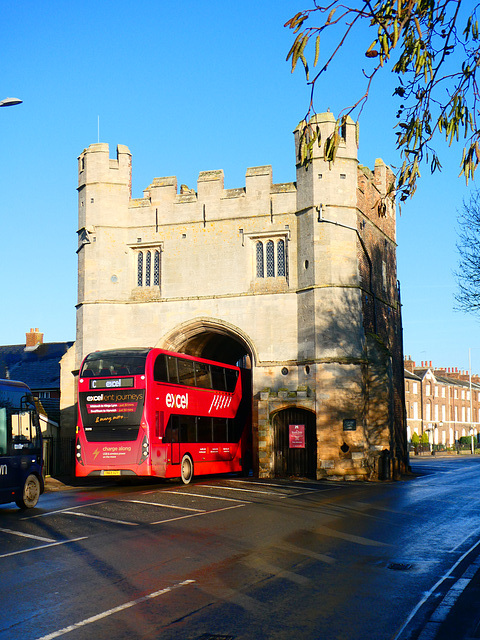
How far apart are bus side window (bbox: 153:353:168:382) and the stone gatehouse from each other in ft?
21.4

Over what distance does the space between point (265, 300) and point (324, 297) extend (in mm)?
2565

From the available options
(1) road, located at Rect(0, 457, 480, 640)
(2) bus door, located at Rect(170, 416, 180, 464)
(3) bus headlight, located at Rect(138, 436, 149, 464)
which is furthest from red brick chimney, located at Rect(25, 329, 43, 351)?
(1) road, located at Rect(0, 457, 480, 640)

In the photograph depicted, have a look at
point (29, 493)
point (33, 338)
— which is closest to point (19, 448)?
point (29, 493)

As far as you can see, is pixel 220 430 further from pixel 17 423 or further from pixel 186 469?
pixel 17 423

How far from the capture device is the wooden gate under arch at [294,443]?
2708 centimetres

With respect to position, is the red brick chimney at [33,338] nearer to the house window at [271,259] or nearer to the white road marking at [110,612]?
the house window at [271,259]

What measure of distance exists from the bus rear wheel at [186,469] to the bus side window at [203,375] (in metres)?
2.49

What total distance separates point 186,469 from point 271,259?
31.7ft

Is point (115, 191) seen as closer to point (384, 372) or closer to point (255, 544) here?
point (384, 372)

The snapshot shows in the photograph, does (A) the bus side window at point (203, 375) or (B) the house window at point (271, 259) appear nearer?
(A) the bus side window at point (203, 375)

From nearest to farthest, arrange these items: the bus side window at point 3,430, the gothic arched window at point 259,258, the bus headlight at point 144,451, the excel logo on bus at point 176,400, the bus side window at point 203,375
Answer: the bus side window at point 3,430, the bus headlight at point 144,451, the excel logo on bus at point 176,400, the bus side window at point 203,375, the gothic arched window at point 259,258

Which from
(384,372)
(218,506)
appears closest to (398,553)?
(218,506)

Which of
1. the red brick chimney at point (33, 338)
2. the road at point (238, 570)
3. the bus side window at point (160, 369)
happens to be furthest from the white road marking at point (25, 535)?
the red brick chimney at point (33, 338)

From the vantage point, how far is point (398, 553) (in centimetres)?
1059
